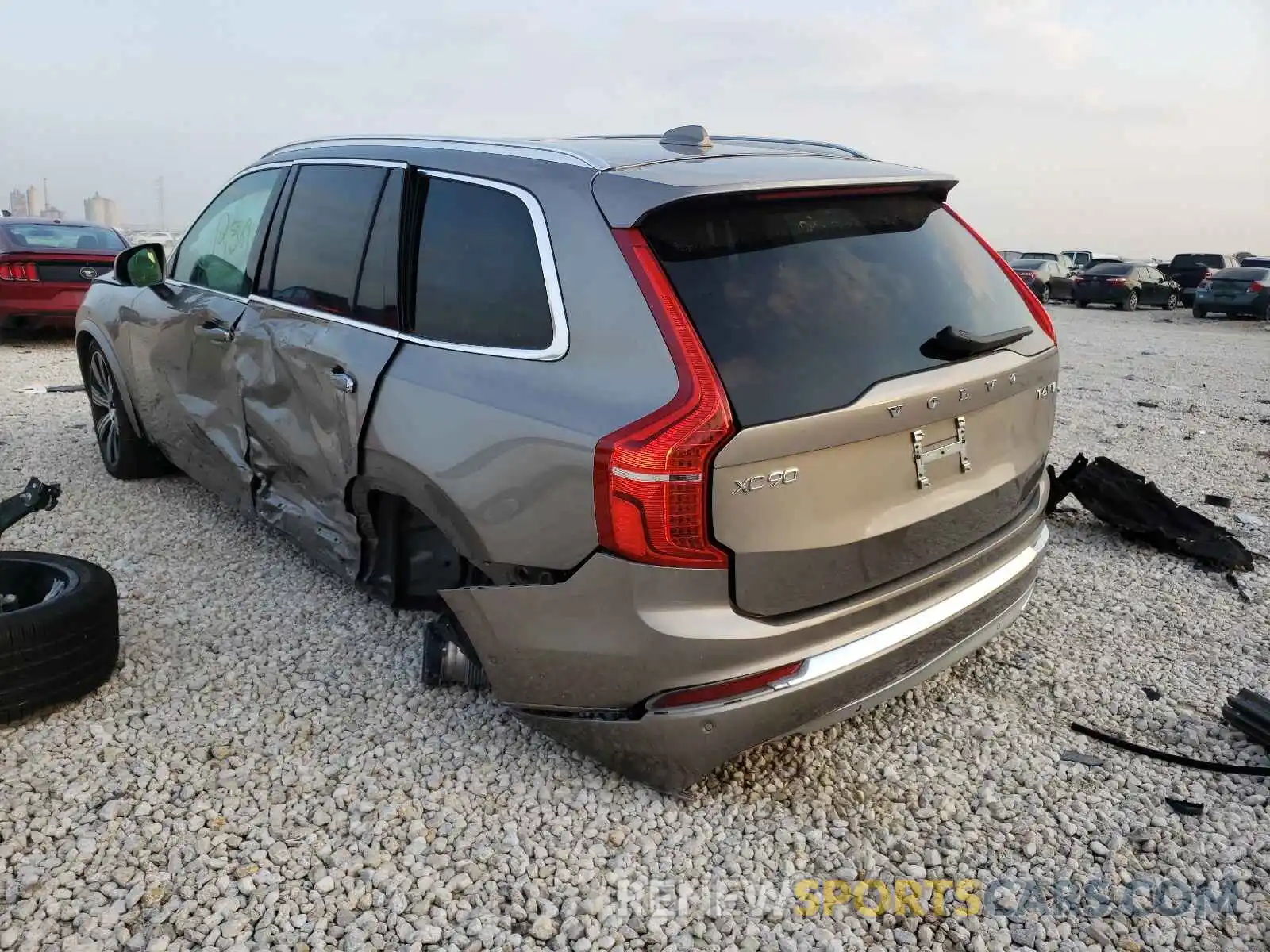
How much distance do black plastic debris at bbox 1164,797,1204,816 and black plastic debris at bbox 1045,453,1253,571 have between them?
6.61ft

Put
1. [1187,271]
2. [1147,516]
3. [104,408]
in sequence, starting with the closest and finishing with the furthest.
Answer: [1147,516] → [104,408] → [1187,271]

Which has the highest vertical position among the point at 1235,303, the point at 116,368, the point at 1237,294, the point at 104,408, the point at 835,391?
the point at 835,391

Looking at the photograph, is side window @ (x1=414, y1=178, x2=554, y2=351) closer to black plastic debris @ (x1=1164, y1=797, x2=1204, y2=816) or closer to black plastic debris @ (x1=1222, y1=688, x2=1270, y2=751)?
black plastic debris @ (x1=1164, y1=797, x2=1204, y2=816)

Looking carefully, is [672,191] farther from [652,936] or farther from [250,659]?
[250,659]

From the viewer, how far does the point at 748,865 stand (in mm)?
2561

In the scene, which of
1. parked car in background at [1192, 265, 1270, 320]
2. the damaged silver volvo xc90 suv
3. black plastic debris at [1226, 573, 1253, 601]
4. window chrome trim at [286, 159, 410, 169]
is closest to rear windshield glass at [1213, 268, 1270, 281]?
parked car in background at [1192, 265, 1270, 320]

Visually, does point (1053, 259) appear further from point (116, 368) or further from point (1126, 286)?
point (116, 368)

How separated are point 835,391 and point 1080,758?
1.57 m

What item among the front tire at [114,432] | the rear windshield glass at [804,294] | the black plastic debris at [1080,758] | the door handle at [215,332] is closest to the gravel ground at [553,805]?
the black plastic debris at [1080,758]

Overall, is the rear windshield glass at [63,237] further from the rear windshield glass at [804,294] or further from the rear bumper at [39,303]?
the rear windshield glass at [804,294]

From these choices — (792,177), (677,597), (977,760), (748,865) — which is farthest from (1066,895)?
(792,177)

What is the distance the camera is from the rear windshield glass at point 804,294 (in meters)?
2.39

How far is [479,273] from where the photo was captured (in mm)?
2855

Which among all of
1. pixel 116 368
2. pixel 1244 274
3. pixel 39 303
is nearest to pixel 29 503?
pixel 116 368
